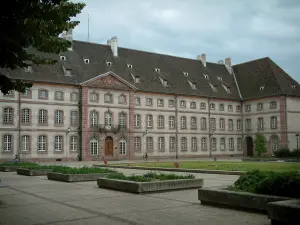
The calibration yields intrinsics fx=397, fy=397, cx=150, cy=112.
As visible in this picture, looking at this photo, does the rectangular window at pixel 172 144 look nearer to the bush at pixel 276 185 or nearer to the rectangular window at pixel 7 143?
the rectangular window at pixel 7 143

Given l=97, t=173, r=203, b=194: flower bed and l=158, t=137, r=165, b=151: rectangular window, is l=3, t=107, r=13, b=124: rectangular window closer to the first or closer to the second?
l=158, t=137, r=165, b=151: rectangular window

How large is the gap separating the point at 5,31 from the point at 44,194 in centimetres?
709

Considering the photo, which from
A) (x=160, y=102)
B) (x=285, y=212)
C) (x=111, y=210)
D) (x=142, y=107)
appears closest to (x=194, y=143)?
(x=160, y=102)

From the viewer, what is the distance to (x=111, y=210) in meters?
10.5

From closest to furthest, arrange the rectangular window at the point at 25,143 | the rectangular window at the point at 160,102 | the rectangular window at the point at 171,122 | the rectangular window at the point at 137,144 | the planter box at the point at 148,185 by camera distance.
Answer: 1. the planter box at the point at 148,185
2. the rectangular window at the point at 25,143
3. the rectangular window at the point at 137,144
4. the rectangular window at the point at 160,102
5. the rectangular window at the point at 171,122

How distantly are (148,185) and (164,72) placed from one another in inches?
1731

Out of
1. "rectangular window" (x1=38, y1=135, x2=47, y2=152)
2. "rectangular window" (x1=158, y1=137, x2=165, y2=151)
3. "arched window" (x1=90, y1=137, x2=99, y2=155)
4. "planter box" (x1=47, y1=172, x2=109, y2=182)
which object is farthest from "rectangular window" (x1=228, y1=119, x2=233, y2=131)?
"planter box" (x1=47, y1=172, x2=109, y2=182)

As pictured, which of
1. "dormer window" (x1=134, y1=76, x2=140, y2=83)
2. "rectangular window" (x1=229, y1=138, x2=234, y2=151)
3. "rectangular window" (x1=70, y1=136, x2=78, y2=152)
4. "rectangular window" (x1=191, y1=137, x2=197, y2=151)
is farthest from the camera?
"rectangular window" (x1=229, y1=138, x2=234, y2=151)

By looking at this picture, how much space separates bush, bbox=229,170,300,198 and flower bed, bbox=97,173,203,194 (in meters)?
4.01

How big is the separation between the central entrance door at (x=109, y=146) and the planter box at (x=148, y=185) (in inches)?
1328

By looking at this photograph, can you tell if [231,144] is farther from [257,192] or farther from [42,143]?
[257,192]

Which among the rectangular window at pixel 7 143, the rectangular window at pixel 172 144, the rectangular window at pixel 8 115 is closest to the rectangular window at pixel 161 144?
the rectangular window at pixel 172 144

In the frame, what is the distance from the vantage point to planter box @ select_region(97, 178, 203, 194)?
45.6ft

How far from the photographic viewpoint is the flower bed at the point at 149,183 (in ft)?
45.8
